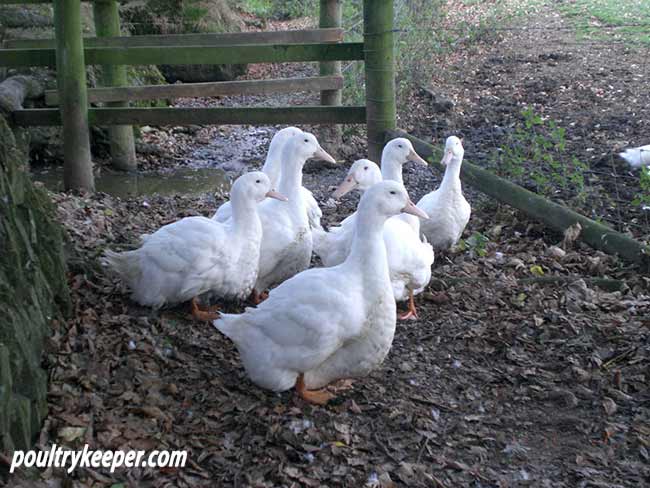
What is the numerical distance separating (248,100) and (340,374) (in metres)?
8.75

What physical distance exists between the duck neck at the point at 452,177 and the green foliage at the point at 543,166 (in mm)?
761

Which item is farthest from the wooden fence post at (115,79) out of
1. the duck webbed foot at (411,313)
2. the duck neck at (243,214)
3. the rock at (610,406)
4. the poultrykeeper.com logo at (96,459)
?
the rock at (610,406)

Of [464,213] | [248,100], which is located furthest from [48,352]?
[248,100]

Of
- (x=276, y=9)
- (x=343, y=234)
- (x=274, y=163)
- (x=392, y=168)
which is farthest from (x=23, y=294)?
(x=276, y=9)

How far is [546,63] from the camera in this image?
10.7 meters

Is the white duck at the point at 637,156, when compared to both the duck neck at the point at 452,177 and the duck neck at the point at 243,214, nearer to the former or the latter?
the duck neck at the point at 452,177

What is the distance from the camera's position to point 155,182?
7613 mm

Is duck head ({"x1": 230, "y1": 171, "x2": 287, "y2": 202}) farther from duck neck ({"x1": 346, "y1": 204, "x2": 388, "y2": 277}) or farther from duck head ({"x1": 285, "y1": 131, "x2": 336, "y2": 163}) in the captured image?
duck neck ({"x1": 346, "y1": 204, "x2": 388, "y2": 277})

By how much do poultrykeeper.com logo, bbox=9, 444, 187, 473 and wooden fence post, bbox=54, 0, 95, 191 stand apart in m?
3.98

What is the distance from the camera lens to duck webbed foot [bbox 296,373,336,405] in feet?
11.9

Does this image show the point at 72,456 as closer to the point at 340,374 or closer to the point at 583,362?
the point at 340,374

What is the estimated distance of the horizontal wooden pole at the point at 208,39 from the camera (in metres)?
7.28

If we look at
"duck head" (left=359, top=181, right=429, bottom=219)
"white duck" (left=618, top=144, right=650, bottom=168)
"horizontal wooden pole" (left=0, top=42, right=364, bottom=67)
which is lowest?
"white duck" (left=618, top=144, right=650, bottom=168)

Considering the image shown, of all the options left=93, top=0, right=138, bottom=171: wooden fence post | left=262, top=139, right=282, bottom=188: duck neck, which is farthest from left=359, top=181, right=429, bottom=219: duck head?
left=93, top=0, right=138, bottom=171: wooden fence post
